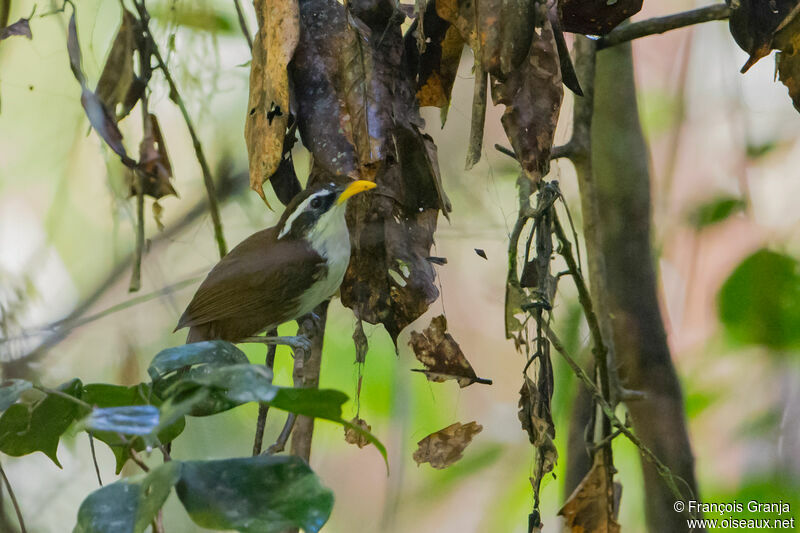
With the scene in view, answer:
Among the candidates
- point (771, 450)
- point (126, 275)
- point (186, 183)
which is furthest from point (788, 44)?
point (126, 275)

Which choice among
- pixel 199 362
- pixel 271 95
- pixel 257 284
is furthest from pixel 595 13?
pixel 199 362

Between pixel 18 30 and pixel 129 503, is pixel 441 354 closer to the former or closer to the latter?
pixel 129 503

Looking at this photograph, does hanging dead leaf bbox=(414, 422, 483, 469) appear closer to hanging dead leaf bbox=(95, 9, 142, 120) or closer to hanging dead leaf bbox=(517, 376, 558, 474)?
hanging dead leaf bbox=(517, 376, 558, 474)

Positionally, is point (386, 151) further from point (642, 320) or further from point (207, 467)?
point (642, 320)

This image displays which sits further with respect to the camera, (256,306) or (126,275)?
(126,275)

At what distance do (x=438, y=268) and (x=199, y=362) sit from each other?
125 cm

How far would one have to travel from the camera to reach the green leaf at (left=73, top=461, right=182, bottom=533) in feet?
2.49

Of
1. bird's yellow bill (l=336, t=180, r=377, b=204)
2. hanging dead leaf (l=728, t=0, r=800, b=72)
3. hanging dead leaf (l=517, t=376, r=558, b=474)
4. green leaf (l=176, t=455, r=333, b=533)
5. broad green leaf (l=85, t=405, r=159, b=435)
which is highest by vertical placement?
hanging dead leaf (l=728, t=0, r=800, b=72)

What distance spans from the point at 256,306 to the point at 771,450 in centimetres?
178

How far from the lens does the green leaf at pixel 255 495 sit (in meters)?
0.79

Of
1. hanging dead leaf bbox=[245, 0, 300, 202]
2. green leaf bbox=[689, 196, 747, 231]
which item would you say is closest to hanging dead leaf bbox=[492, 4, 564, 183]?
hanging dead leaf bbox=[245, 0, 300, 202]

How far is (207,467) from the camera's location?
2.68 feet

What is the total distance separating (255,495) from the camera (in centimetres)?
83

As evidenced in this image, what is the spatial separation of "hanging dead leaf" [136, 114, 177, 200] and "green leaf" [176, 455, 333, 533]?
1.06 m
